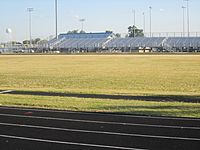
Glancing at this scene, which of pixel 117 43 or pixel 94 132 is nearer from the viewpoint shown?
pixel 94 132

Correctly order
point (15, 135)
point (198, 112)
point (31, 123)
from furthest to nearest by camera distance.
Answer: point (198, 112) → point (31, 123) → point (15, 135)

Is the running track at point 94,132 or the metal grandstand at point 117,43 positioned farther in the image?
the metal grandstand at point 117,43

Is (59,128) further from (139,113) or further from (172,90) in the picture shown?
(172,90)

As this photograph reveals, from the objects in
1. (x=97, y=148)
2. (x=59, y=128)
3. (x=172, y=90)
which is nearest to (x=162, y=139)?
(x=97, y=148)

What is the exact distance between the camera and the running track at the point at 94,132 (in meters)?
8.64

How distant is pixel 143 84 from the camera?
2484 centimetres

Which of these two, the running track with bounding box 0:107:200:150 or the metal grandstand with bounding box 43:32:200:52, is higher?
the metal grandstand with bounding box 43:32:200:52

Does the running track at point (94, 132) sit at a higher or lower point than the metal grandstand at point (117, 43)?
lower

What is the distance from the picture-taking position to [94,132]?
399 inches

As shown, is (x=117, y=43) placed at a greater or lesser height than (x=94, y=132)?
greater

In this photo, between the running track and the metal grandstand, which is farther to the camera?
the metal grandstand

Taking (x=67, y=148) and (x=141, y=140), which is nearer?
(x=67, y=148)

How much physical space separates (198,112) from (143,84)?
11424 millimetres

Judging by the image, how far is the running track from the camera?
8641 mm
